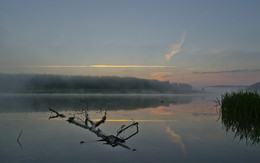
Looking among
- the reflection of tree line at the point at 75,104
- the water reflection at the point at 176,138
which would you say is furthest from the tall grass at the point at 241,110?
the reflection of tree line at the point at 75,104

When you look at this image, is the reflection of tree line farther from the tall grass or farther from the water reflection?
the water reflection

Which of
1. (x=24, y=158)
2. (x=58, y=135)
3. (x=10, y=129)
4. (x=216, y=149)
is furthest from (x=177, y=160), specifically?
(x=10, y=129)

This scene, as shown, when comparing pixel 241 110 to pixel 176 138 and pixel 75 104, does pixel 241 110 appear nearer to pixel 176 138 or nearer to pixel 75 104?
pixel 176 138

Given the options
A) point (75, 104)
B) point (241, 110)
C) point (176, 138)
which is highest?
point (241, 110)

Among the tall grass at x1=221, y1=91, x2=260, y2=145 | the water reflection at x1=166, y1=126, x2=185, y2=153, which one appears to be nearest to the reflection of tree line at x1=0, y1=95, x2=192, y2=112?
the tall grass at x1=221, y1=91, x2=260, y2=145

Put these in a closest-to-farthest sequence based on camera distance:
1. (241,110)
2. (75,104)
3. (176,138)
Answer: (176,138) → (241,110) → (75,104)

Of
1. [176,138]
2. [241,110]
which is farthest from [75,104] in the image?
[176,138]

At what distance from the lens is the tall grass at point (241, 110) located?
50.4 feet

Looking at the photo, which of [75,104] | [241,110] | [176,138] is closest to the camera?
[176,138]

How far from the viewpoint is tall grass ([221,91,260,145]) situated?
15.4m

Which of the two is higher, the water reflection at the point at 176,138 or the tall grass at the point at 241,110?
the tall grass at the point at 241,110

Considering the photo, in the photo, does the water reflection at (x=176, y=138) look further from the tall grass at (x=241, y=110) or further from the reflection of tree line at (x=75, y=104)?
the reflection of tree line at (x=75, y=104)

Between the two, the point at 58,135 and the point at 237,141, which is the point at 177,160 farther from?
the point at 58,135

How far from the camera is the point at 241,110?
17.3 metres
